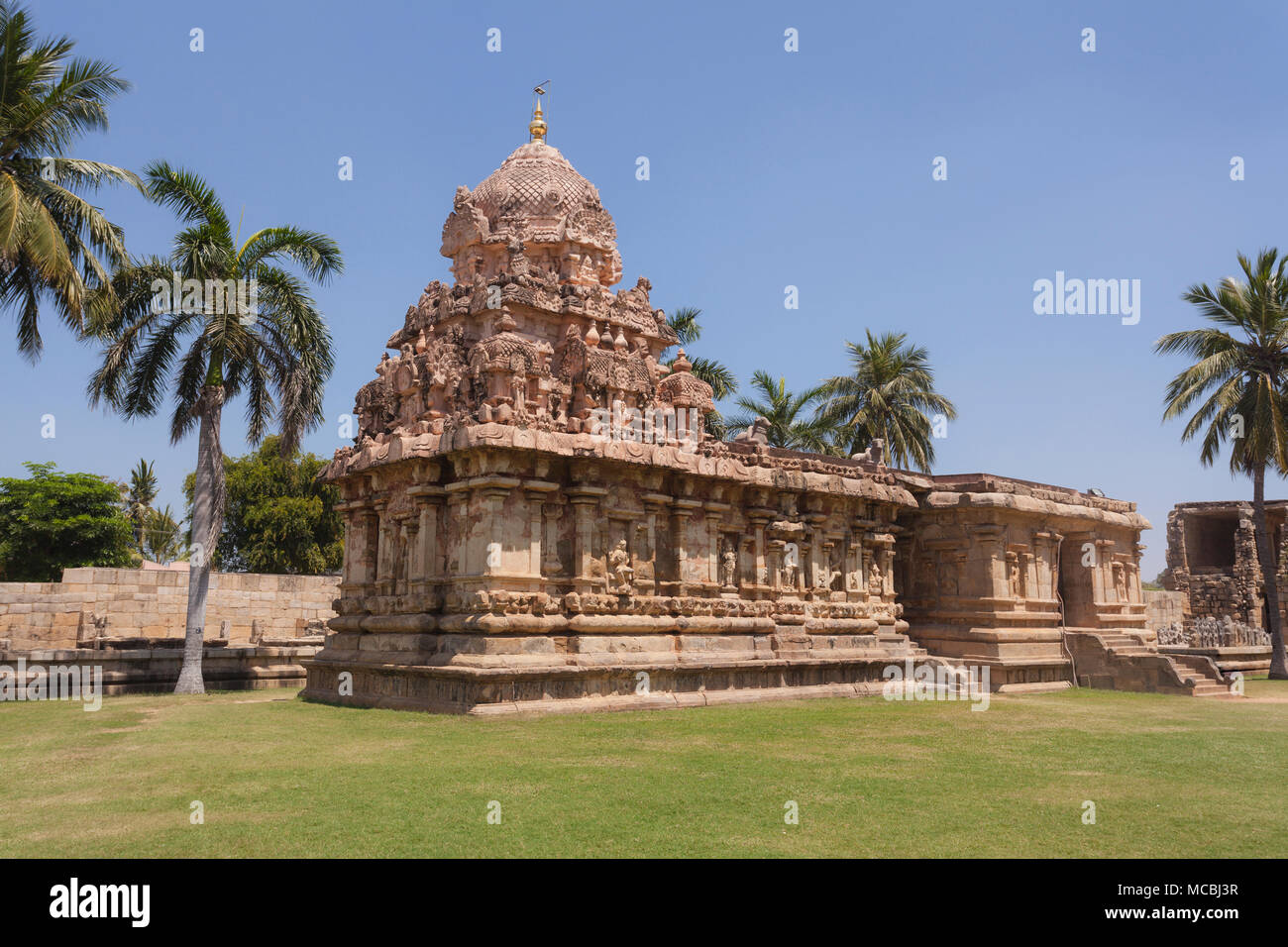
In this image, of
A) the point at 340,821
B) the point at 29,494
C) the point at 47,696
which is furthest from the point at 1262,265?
the point at 29,494

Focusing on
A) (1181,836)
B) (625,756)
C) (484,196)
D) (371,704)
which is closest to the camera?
(1181,836)

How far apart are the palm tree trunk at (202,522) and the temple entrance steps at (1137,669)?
59.2ft

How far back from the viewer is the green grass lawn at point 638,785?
20.9 ft

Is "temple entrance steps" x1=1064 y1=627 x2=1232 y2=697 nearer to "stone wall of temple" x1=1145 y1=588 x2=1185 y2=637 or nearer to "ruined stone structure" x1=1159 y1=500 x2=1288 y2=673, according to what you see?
"ruined stone structure" x1=1159 y1=500 x2=1288 y2=673

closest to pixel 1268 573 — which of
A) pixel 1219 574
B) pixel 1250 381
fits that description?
pixel 1250 381

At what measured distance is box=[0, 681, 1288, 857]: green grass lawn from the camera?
6383mm

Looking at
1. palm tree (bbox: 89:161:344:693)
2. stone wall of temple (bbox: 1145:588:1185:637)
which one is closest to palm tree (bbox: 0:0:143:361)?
palm tree (bbox: 89:161:344:693)

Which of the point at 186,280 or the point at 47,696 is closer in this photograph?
the point at 47,696

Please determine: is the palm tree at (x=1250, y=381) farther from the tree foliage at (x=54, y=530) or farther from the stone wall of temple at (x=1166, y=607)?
the tree foliage at (x=54, y=530)

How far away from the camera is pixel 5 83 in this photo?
15539 mm

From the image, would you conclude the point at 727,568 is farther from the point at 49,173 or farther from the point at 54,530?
the point at 54,530

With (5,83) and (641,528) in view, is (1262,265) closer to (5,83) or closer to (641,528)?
(641,528)

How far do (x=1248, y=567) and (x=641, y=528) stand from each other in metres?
32.5

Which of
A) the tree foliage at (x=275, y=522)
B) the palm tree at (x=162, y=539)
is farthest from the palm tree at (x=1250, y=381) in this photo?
the palm tree at (x=162, y=539)
